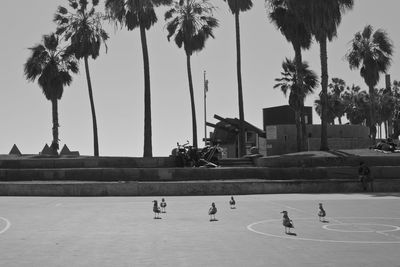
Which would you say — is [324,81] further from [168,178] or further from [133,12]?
[133,12]

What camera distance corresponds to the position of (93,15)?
51.8 metres

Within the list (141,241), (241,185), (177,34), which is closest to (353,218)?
(141,241)

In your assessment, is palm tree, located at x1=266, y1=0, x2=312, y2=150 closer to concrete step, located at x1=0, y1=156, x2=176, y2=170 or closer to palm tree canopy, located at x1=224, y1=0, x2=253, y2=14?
palm tree canopy, located at x1=224, y1=0, x2=253, y2=14

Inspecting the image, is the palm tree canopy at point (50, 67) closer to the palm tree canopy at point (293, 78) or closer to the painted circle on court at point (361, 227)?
the palm tree canopy at point (293, 78)

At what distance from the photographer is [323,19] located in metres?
36.0

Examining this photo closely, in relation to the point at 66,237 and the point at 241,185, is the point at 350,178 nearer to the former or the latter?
the point at 241,185

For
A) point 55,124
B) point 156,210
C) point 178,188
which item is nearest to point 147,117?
point 178,188

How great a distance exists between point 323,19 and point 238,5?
10.0 metres

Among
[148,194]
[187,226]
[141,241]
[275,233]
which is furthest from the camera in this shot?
[148,194]

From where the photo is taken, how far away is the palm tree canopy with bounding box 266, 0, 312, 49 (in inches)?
1617

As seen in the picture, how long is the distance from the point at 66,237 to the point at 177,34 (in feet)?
129

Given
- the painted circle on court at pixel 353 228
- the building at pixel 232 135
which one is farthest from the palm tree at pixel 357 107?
the painted circle on court at pixel 353 228

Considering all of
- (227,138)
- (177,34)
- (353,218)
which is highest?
(177,34)

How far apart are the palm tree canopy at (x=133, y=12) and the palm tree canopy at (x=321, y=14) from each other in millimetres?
9188
